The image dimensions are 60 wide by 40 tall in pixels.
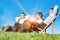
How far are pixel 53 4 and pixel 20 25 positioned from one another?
468mm

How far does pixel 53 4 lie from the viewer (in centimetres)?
265

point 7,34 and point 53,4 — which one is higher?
point 53,4

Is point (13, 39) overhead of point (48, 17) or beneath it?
beneath

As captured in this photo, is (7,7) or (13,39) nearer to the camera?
(13,39)

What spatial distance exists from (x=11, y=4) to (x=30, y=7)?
233mm

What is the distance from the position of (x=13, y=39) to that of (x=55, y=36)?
489mm

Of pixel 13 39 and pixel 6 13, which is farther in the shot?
pixel 6 13

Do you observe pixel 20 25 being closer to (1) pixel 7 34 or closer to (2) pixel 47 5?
(1) pixel 7 34

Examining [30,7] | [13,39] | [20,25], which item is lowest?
[13,39]

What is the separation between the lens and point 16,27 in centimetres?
270

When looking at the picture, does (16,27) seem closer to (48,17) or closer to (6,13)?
(6,13)

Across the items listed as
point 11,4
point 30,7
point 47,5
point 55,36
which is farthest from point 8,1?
point 55,36

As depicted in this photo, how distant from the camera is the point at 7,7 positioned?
2730 millimetres

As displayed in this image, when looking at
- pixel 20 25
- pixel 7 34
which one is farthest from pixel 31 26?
pixel 7 34
